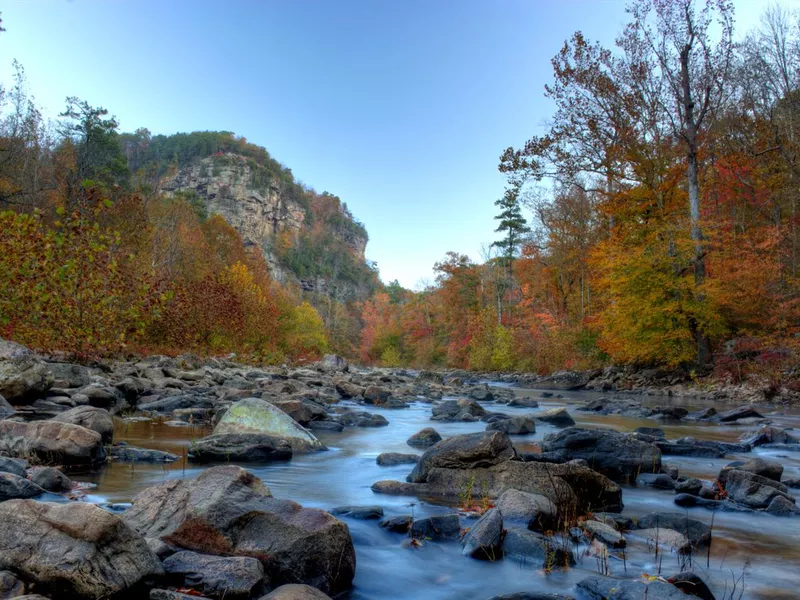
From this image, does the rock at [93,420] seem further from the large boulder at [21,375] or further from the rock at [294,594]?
the rock at [294,594]

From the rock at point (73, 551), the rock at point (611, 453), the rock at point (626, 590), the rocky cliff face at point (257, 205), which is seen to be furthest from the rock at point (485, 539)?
the rocky cliff face at point (257, 205)

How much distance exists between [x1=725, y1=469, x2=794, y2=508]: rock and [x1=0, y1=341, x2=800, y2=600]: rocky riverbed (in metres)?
0.02

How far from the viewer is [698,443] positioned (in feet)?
25.9

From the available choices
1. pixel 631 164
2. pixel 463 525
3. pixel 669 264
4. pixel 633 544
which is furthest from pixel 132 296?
pixel 631 164

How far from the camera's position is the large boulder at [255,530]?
2973 millimetres

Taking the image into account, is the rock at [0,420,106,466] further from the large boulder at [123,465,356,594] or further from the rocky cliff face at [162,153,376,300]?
the rocky cliff face at [162,153,376,300]

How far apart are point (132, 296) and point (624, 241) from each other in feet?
58.9

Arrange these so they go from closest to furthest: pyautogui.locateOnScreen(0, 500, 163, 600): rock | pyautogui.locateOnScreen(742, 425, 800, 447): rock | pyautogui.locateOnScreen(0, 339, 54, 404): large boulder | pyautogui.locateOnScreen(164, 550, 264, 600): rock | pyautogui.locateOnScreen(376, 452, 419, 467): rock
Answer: pyautogui.locateOnScreen(0, 500, 163, 600): rock → pyautogui.locateOnScreen(164, 550, 264, 600): rock → pyautogui.locateOnScreen(376, 452, 419, 467): rock → pyautogui.locateOnScreen(0, 339, 54, 404): large boulder → pyautogui.locateOnScreen(742, 425, 800, 447): rock

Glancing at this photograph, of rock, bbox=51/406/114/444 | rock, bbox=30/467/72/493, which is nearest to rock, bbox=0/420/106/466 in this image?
rock, bbox=51/406/114/444

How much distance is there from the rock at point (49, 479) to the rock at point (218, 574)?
6.57 feet

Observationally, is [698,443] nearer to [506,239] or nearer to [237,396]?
[237,396]

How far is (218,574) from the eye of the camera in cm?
267

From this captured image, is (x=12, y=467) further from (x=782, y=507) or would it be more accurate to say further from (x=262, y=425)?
(x=782, y=507)

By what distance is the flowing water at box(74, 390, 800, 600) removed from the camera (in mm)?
3188
